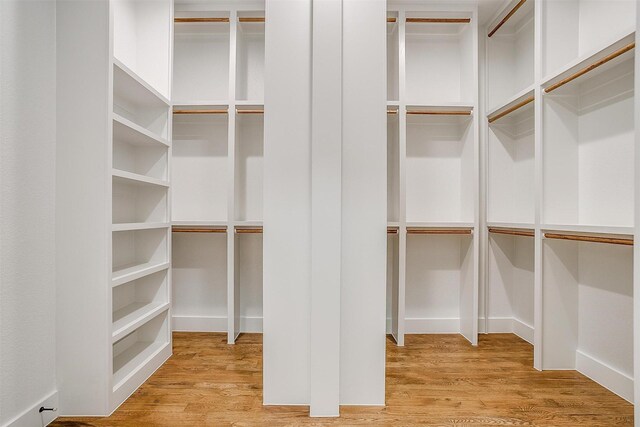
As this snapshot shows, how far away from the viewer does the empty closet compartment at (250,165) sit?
9.91 feet

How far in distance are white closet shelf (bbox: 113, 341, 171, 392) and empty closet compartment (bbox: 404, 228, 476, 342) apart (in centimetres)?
197

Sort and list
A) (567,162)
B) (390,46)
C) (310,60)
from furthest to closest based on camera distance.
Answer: (390,46)
(567,162)
(310,60)

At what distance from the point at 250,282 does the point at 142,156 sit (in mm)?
1319

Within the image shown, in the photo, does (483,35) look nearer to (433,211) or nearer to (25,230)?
(433,211)

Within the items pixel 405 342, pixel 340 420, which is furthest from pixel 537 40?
pixel 340 420

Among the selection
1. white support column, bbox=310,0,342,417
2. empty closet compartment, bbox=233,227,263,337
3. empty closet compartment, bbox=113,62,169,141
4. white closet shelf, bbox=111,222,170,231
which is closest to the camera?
white support column, bbox=310,0,342,417

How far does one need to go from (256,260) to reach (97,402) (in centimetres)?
153

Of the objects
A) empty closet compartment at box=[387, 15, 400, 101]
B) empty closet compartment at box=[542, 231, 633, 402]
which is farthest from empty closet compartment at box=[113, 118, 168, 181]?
empty closet compartment at box=[542, 231, 633, 402]

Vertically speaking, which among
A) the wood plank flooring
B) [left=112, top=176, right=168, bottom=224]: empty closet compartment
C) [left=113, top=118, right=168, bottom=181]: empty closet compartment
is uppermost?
[left=113, top=118, right=168, bottom=181]: empty closet compartment

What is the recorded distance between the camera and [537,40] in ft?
7.53

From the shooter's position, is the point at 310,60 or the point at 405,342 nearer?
the point at 310,60

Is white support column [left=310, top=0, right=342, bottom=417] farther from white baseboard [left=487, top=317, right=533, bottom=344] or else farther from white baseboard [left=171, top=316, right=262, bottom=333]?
white baseboard [left=487, top=317, right=533, bottom=344]

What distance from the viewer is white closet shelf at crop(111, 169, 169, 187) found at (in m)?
1.85

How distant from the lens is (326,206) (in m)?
1.74
